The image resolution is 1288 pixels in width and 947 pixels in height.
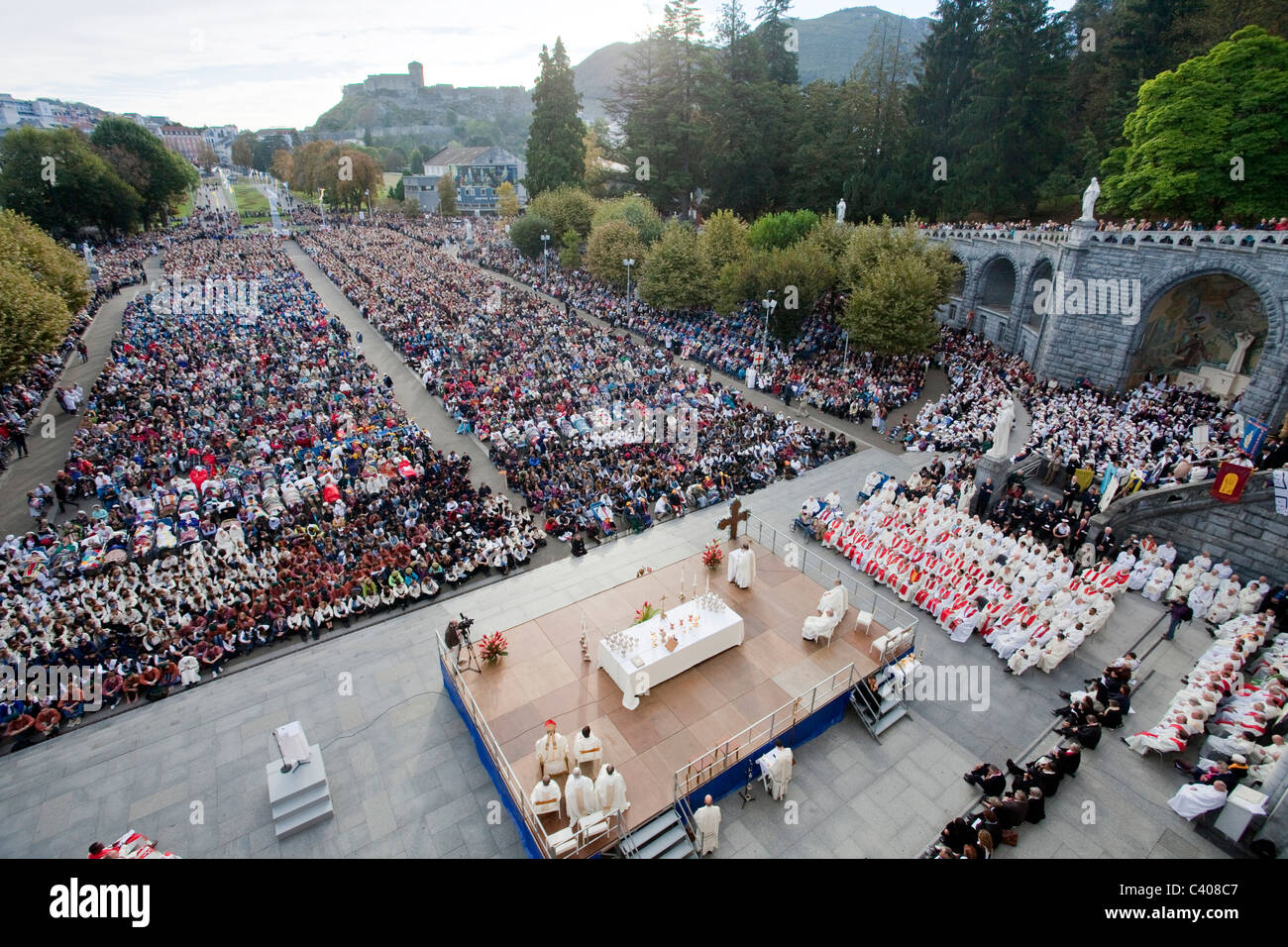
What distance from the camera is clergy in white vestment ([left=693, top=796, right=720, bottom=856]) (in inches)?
404

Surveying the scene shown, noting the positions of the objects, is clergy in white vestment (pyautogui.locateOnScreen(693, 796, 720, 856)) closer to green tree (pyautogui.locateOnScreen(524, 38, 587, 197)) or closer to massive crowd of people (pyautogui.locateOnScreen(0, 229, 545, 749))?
massive crowd of people (pyautogui.locateOnScreen(0, 229, 545, 749))

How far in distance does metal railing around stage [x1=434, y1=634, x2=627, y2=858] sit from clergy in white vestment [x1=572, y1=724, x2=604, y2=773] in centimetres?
104

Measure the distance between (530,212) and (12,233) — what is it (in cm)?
3396

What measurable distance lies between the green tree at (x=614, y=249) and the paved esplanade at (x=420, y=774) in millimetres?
34014

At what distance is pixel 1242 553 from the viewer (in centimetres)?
1692

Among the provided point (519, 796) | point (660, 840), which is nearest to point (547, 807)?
point (519, 796)

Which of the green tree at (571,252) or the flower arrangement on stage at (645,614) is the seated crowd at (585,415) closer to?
the flower arrangement on stage at (645,614)

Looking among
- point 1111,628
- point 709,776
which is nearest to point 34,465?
point 709,776

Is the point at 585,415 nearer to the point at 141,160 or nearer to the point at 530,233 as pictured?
the point at 530,233

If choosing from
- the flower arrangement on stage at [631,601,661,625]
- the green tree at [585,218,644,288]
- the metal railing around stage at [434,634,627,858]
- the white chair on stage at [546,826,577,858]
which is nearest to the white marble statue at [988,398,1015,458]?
the flower arrangement on stage at [631,601,661,625]

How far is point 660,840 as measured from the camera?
34.6 ft

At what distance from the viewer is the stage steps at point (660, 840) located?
1024 cm

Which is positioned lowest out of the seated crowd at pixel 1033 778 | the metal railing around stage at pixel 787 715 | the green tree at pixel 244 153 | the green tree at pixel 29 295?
the seated crowd at pixel 1033 778

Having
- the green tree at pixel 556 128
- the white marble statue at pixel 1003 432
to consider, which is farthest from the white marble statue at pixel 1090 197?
the green tree at pixel 556 128
